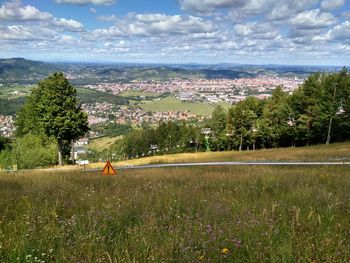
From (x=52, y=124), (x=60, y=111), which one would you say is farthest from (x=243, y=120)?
(x=52, y=124)

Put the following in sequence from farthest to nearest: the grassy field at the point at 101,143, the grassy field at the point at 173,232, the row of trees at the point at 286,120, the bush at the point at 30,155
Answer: the grassy field at the point at 101,143, the row of trees at the point at 286,120, the bush at the point at 30,155, the grassy field at the point at 173,232

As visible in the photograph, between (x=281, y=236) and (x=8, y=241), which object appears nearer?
(x=8, y=241)

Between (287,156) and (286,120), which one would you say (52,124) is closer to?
(287,156)

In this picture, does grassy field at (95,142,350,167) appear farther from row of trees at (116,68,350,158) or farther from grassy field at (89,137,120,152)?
grassy field at (89,137,120,152)

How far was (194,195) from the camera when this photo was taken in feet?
26.2

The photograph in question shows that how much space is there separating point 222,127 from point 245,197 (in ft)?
233

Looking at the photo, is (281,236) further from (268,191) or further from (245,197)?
(268,191)

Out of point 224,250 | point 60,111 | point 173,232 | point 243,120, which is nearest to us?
point 224,250

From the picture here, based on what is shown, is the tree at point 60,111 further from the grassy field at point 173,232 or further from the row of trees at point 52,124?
the grassy field at point 173,232

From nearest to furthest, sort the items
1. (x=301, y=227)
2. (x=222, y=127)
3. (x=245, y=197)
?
(x=301, y=227) < (x=245, y=197) < (x=222, y=127)

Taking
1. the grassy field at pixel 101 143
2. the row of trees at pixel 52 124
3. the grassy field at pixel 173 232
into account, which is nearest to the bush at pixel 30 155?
the row of trees at pixel 52 124

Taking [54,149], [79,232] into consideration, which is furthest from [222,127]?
[79,232]

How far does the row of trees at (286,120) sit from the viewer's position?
53.1 meters

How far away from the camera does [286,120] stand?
205 ft
